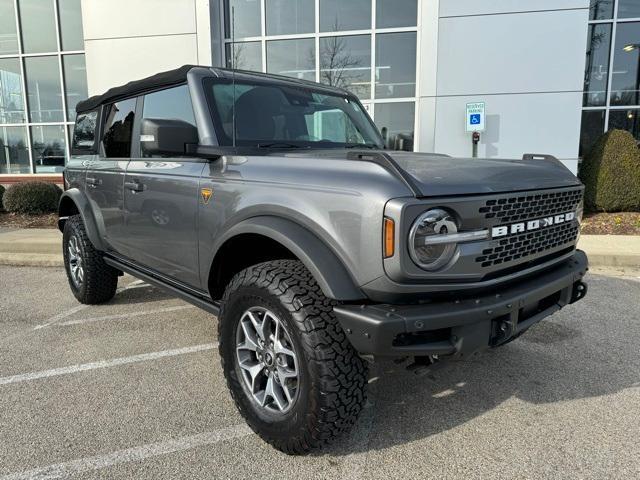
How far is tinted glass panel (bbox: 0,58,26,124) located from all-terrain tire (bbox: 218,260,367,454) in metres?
14.3

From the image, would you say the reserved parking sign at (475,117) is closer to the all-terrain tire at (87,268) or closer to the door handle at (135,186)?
the all-terrain tire at (87,268)

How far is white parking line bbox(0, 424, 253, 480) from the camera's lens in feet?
7.68

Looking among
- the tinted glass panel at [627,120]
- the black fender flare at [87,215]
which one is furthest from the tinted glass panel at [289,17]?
the black fender flare at [87,215]

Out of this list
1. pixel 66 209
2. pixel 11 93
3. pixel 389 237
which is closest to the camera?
pixel 389 237

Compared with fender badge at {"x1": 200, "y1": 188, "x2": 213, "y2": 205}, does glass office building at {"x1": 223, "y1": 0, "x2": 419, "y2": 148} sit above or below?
above

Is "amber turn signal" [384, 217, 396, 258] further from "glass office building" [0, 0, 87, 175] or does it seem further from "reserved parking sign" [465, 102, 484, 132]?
"glass office building" [0, 0, 87, 175]

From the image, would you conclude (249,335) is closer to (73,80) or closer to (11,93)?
(73,80)

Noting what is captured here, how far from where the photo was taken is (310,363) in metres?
2.18

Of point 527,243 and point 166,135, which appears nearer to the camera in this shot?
point 527,243

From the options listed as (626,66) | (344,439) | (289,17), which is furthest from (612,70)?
(344,439)

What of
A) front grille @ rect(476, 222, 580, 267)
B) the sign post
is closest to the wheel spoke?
front grille @ rect(476, 222, 580, 267)

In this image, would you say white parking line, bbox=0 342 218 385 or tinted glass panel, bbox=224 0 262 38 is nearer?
white parking line, bbox=0 342 218 385

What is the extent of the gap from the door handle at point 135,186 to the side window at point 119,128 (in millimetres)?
353

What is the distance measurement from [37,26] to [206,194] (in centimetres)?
1366
